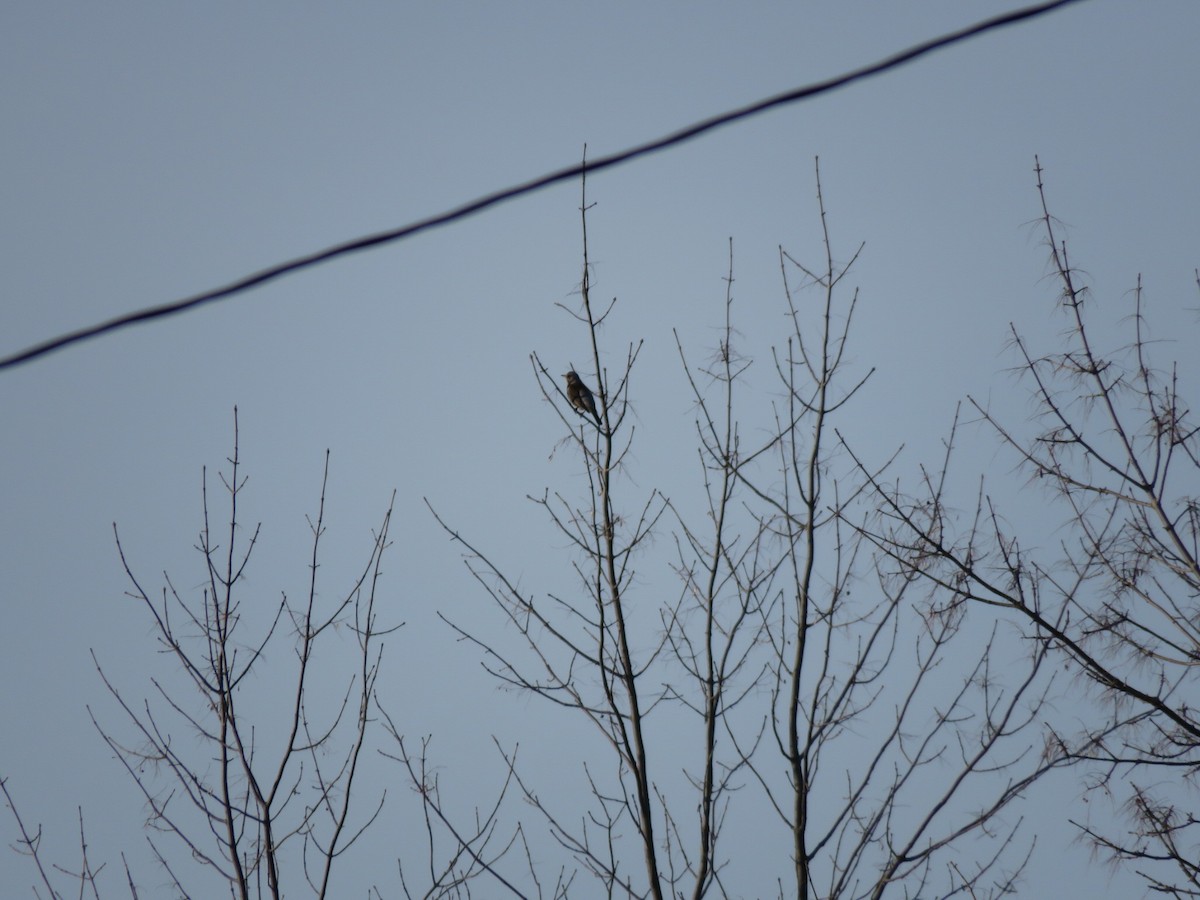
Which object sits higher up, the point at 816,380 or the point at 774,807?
the point at 816,380

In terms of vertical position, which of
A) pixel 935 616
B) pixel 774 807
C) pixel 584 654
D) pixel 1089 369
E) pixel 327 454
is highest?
pixel 1089 369

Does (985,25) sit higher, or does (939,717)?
(939,717)

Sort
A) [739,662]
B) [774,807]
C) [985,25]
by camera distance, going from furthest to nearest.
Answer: [739,662], [774,807], [985,25]

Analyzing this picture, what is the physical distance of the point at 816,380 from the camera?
4.40 metres

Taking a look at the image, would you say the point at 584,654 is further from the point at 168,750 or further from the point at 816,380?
the point at 168,750

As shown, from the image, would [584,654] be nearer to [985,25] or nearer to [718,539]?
[718,539]

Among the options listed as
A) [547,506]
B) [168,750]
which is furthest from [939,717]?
[168,750]

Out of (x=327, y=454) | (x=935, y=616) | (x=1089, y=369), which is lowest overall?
(x=935, y=616)

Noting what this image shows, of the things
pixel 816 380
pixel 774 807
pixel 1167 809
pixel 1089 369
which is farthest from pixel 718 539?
pixel 1167 809

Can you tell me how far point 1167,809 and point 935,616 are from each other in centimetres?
106

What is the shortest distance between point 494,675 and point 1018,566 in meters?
2.12

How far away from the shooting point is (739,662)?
4.25 metres

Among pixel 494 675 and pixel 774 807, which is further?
pixel 494 675

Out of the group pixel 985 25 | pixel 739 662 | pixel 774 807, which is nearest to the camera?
pixel 985 25
